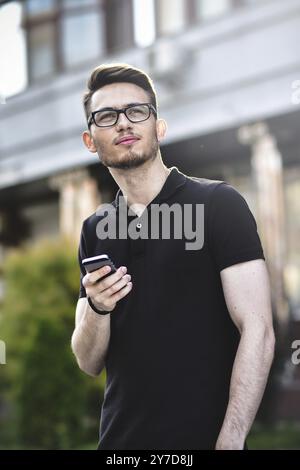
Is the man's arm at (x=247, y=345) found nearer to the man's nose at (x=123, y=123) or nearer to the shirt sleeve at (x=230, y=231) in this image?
the shirt sleeve at (x=230, y=231)

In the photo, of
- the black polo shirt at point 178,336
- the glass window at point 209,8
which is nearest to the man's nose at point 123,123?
the black polo shirt at point 178,336

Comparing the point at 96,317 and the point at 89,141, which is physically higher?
the point at 89,141

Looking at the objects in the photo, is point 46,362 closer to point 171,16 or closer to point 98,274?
point 171,16

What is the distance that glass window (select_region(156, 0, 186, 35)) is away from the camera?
247 inches

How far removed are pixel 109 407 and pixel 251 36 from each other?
524cm

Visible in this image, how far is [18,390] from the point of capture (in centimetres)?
557

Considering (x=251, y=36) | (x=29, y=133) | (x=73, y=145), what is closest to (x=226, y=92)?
(x=251, y=36)

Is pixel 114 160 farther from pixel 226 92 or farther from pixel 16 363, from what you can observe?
pixel 226 92

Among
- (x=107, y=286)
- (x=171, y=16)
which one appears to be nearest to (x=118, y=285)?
(x=107, y=286)

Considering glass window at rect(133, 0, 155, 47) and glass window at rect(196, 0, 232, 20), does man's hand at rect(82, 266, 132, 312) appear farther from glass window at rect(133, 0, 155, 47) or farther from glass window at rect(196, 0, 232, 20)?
glass window at rect(196, 0, 232, 20)

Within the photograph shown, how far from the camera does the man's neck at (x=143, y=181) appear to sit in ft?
6.48

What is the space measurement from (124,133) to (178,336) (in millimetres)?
557

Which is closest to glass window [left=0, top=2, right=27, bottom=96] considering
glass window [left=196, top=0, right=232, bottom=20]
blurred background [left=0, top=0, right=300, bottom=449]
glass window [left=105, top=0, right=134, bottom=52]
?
blurred background [left=0, top=0, right=300, bottom=449]

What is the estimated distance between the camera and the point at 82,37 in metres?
7.86
